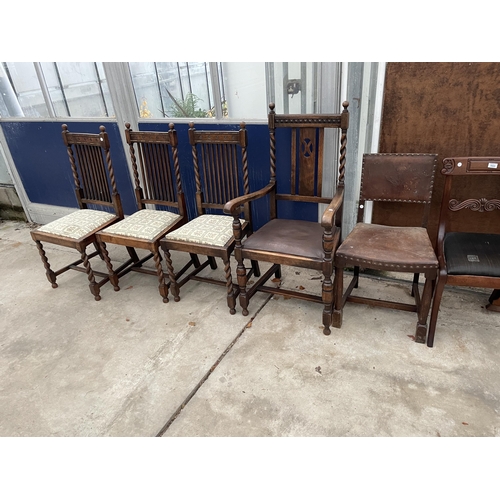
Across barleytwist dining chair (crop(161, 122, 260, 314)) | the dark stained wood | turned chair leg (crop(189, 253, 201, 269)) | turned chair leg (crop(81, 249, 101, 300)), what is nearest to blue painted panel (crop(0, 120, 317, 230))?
barleytwist dining chair (crop(161, 122, 260, 314))

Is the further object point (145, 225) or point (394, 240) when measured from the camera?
point (145, 225)

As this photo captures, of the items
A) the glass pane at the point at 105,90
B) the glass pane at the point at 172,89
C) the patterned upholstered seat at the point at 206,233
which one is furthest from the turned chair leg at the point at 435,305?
the glass pane at the point at 105,90

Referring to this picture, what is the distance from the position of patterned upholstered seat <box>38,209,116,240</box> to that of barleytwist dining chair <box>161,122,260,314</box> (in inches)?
25.2

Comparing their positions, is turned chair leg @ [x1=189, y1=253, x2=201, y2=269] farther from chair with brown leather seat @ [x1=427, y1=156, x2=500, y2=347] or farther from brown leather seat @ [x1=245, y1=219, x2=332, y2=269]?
chair with brown leather seat @ [x1=427, y1=156, x2=500, y2=347]

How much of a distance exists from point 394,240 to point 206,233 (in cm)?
114

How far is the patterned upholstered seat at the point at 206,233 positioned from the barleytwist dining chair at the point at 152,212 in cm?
17

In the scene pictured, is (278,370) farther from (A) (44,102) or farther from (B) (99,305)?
(A) (44,102)

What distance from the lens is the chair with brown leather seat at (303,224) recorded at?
6.55ft

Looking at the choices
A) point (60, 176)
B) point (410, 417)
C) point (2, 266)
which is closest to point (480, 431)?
point (410, 417)

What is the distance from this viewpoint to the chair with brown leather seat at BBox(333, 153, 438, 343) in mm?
1854

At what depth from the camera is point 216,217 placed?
8.38ft

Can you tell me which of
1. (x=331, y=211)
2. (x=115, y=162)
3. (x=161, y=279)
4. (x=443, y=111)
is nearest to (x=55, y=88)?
(x=115, y=162)

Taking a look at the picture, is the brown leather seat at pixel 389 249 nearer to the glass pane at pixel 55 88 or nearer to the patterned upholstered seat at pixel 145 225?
the patterned upholstered seat at pixel 145 225

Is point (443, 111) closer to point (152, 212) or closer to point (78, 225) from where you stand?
point (152, 212)
